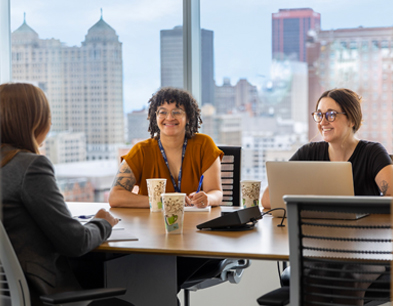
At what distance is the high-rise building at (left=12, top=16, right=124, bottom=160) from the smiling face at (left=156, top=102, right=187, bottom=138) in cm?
116

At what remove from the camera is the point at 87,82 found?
12.5 feet

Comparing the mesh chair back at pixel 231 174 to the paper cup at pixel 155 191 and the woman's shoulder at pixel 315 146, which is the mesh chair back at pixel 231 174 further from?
the paper cup at pixel 155 191

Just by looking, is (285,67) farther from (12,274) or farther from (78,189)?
(12,274)

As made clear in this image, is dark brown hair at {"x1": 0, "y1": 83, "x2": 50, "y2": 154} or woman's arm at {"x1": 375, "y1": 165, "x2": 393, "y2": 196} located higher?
dark brown hair at {"x1": 0, "y1": 83, "x2": 50, "y2": 154}

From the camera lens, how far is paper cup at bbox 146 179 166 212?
209cm

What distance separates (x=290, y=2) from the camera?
3.36m

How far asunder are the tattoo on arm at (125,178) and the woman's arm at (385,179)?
1219mm

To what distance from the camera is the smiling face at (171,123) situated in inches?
103

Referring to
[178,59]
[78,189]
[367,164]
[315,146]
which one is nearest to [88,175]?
[78,189]

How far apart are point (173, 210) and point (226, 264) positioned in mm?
661

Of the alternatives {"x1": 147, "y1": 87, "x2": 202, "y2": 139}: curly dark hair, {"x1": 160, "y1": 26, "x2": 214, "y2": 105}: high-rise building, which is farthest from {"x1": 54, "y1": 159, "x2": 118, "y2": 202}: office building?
{"x1": 147, "y1": 87, "x2": 202, "y2": 139}: curly dark hair

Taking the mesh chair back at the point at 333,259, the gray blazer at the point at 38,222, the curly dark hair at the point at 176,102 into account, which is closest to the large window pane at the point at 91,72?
the curly dark hair at the point at 176,102

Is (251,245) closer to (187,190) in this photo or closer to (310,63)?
(187,190)

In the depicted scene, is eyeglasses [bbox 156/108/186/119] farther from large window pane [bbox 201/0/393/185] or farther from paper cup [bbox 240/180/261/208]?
large window pane [bbox 201/0/393/185]
